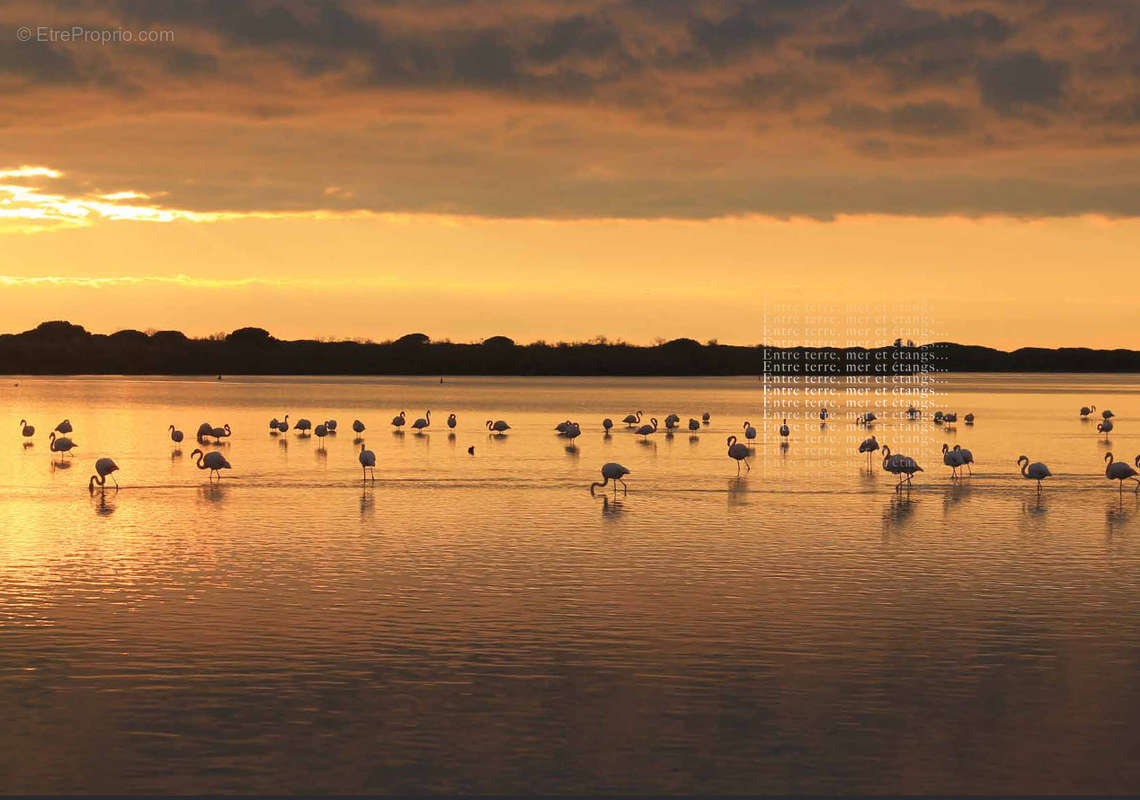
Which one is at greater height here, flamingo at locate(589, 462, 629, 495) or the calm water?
flamingo at locate(589, 462, 629, 495)

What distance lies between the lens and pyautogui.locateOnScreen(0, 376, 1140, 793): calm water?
496 inches

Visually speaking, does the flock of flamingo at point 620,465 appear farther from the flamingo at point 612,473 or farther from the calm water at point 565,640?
the calm water at point 565,640

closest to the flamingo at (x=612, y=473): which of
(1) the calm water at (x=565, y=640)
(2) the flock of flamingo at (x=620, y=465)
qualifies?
(2) the flock of flamingo at (x=620, y=465)

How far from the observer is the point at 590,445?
56.2m

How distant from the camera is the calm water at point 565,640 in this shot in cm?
1259

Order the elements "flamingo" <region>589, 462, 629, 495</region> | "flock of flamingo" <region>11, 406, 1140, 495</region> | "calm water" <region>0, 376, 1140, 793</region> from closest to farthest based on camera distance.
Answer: "calm water" <region>0, 376, 1140, 793</region>, "flamingo" <region>589, 462, 629, 495</region>, "flock of flamingo" <region>11, 406, 1140, 495</region>

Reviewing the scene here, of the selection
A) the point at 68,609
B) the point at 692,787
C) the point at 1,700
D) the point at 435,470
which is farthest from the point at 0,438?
the point at 692,787

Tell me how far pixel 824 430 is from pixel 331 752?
60207 millimetres

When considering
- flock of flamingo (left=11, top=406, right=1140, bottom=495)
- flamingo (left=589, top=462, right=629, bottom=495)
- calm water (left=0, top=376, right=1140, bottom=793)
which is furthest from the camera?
flock of flamingo (left=11, top=406, right=1140, bottom=495)

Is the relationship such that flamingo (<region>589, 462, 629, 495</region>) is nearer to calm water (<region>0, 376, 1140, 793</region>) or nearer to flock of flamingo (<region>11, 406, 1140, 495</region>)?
flock of flamingo (<region>11, 406, 1140, 495</region>)

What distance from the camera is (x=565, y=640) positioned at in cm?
1741

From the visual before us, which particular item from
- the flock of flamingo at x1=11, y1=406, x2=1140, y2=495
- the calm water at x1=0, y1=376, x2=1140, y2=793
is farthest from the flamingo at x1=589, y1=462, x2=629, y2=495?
the calm water at x1=0, y1=376, x2=1140, y2=793

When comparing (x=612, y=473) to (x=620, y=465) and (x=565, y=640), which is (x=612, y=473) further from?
(x=565, y=640)

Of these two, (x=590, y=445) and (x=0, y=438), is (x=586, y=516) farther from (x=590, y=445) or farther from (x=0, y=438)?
(x=0, y=438)
